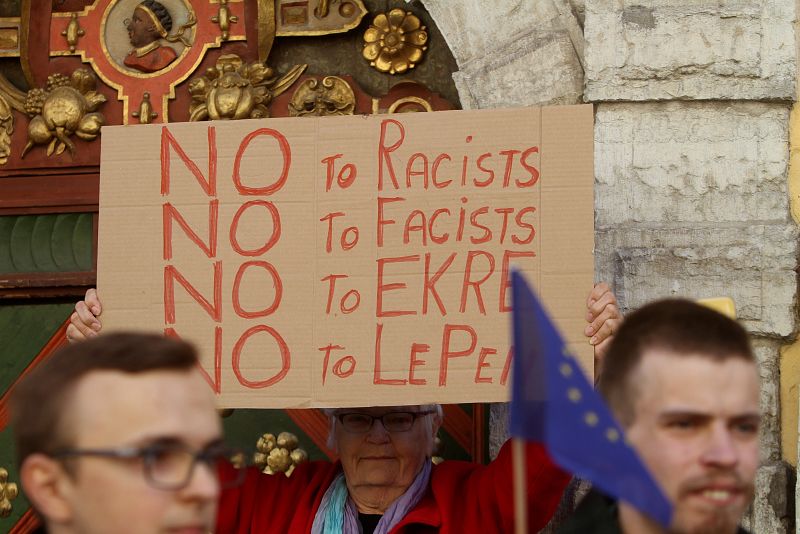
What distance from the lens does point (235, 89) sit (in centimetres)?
490

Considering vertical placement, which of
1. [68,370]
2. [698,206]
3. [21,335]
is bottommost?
[68,370]

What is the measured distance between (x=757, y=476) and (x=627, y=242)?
24.5 inches

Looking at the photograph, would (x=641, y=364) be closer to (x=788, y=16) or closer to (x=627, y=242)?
(x=627, y=242)

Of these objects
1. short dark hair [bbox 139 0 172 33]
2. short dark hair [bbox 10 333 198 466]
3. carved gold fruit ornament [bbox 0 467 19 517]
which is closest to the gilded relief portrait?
short dark hair [bbox 139 0 172 33]

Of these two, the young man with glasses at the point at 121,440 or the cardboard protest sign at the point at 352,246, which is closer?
the young man with glasses at the point at 121,440

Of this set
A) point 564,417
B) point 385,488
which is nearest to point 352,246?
point 385,488

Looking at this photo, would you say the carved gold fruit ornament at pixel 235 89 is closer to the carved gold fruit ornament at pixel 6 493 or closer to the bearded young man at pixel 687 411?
the carved gold fruit ornament at pixel 6 493

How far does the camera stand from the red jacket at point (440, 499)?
150 inches

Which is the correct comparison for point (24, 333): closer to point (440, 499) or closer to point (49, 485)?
point (440, 499)

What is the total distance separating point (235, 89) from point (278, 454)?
106 cm

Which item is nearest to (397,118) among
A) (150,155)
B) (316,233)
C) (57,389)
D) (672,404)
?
(316,233)

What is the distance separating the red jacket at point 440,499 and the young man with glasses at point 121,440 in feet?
4.86

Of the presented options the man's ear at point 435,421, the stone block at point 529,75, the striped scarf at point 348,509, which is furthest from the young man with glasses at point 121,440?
the stone block at point 529,75

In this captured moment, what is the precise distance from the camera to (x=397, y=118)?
3758mm
